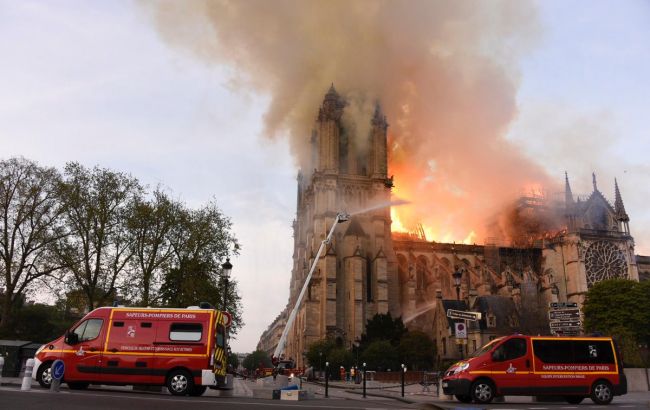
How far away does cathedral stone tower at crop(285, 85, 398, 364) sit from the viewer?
6109 centimetres

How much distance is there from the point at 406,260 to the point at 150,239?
44116 millimetres

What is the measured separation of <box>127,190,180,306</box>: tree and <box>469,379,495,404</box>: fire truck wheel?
2281 cm

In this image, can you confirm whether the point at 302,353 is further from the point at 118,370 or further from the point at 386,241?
the point at 118,370

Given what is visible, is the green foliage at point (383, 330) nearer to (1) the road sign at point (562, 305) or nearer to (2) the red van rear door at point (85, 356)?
(1) the road sign at point (562, 305)

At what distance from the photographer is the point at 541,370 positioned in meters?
15.5

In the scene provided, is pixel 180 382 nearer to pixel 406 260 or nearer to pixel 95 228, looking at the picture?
pixel 95 228

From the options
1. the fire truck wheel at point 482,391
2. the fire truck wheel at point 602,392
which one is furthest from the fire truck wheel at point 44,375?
the fire truck wheel at point 602,392

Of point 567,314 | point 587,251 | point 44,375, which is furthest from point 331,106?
point 44,375

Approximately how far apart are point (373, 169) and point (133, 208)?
39.4m

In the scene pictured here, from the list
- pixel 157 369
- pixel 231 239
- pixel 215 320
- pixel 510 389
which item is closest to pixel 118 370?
pixel 157 369

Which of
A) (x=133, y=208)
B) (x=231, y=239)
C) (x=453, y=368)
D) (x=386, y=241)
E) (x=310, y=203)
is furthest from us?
(x=310, y=203)

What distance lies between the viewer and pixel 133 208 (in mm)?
34281

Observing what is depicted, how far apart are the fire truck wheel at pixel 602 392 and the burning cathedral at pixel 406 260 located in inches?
1675

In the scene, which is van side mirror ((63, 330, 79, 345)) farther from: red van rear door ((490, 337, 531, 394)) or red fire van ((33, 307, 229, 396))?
red van rear door ((490, 337, 531, 394))
